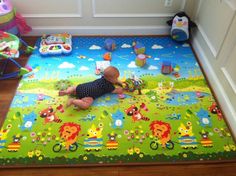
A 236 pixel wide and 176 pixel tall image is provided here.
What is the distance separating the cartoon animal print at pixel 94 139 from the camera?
5.42 feet

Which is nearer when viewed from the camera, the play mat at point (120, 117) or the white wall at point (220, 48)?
the play mat at point (120, 117)

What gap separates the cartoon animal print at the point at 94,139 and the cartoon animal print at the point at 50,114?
10.1 inches

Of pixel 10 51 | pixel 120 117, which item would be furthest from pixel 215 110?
pixel 10 51

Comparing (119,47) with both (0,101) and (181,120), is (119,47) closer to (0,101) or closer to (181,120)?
(181,120)

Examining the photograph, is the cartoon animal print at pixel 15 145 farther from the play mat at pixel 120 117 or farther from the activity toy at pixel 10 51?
the activity toy at pixel 10 51

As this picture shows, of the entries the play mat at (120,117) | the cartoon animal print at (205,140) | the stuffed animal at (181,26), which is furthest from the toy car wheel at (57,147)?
the stuffed animal at (181,26)

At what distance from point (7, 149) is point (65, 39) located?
4.19 ft

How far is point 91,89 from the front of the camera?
6.29 feet

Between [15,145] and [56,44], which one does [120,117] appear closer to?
[15,145]

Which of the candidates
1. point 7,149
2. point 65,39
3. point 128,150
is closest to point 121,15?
point 65,39

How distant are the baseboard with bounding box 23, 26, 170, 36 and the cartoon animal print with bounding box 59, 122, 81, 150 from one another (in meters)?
1.22

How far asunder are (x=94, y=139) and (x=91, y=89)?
0.42 meters

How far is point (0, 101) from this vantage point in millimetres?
1942

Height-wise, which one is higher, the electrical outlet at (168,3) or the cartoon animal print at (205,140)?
the electrical outlet at (168,3)
